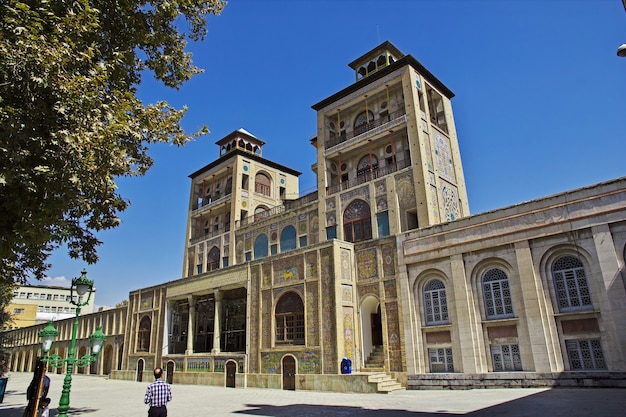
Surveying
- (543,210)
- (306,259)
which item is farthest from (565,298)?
(306,259)

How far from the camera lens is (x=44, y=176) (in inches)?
328

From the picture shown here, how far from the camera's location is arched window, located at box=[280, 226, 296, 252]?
1148 inches

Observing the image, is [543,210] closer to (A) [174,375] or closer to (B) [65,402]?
(B) [65,402]

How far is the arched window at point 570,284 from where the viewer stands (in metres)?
15.2

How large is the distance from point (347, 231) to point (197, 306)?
1302 centimetres

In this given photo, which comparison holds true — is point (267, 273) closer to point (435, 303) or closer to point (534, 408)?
point (435, 303)

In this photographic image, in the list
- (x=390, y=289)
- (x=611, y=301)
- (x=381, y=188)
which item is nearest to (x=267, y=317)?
(x=390, y=289)

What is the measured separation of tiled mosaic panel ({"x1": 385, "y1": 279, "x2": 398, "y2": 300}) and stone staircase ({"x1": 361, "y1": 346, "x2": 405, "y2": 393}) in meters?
2.55

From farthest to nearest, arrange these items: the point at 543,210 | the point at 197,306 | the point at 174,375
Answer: the point at 197,306 → the point at 174,375 → the point at 543,210

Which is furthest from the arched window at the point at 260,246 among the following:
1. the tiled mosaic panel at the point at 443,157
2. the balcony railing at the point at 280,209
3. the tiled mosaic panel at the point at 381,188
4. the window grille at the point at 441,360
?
the window grille at the point at 441,360

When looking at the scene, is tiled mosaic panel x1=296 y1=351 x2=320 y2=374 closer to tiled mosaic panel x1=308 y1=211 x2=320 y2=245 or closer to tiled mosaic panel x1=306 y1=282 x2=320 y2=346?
tiled mosaic panel x1=306 y1=282 x2=320 y2=346

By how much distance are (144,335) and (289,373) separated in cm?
1587

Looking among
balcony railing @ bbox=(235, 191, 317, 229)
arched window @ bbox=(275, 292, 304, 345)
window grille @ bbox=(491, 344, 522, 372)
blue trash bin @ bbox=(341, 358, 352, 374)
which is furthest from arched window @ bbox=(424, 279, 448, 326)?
balcony railing @ bbox=(235, 191, 317, 229)

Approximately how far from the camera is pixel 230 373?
24562mm
